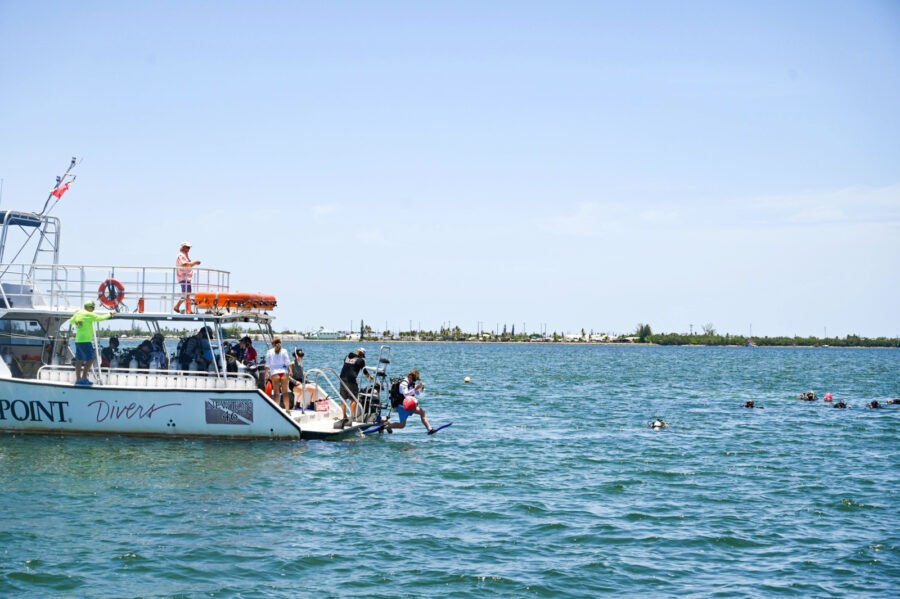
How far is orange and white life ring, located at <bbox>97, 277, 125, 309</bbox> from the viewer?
2075cm

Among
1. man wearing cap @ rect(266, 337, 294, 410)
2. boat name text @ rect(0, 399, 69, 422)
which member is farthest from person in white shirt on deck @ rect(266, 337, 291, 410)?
boat name text @ rect(0, 399, 69, 422)

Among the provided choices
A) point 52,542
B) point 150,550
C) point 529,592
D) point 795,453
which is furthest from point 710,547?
point 795,453

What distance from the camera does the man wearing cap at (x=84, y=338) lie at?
63.9 ft

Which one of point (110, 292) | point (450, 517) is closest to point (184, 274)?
point (110, 292)

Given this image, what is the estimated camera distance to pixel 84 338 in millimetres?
19484

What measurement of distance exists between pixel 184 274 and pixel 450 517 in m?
10.0

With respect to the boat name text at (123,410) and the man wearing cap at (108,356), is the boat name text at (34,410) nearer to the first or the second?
the boat name text at (123,410)

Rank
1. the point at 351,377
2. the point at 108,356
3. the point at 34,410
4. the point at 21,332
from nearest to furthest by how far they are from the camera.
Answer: the point at 34,410 < the point at 108,356 < the point at 21,332 < the point at 351,377

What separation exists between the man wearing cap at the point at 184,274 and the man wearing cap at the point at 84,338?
1.77m

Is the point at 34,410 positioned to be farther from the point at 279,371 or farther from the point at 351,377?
the point at 351,377

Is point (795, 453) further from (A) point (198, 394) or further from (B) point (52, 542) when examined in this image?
(B) point (52, 542)

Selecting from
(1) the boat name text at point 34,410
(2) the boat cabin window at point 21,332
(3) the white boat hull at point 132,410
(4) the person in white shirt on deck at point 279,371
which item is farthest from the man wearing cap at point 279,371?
(2) the boat cabin window at point 21,332

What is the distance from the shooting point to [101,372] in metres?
20.5

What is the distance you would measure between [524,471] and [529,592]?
8111 mm
